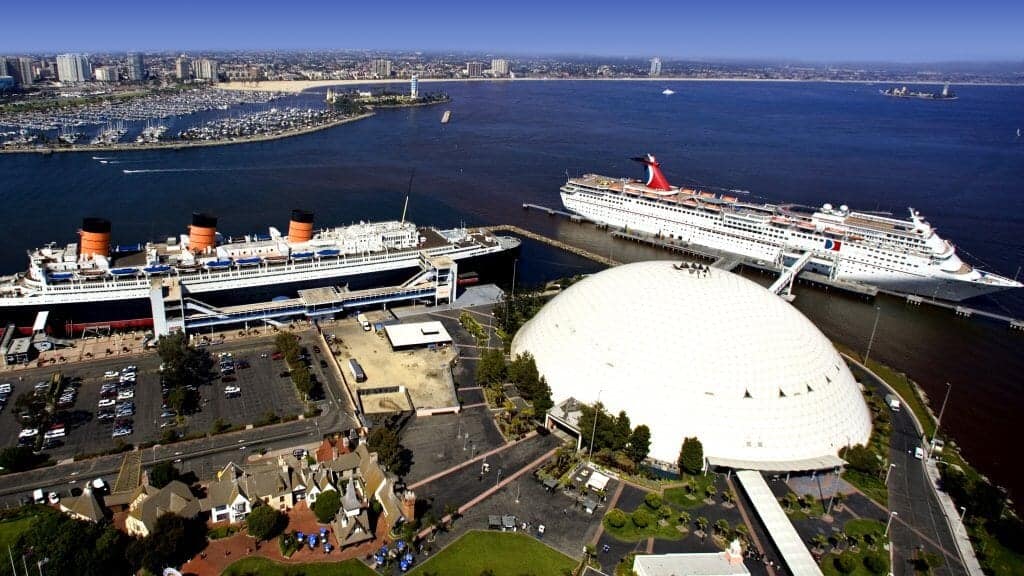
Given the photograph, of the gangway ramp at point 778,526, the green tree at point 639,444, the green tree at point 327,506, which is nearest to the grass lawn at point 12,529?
the green tree at point 327,506

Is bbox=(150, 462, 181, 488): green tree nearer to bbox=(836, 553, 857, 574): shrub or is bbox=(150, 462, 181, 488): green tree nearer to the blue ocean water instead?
bbox=(836, 553, 857, 574): shrub

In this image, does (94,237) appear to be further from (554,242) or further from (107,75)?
(107,75)

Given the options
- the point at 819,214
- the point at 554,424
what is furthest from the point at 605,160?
the point at 554,424

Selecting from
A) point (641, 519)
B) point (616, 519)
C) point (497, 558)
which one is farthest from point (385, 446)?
point (641, 519)

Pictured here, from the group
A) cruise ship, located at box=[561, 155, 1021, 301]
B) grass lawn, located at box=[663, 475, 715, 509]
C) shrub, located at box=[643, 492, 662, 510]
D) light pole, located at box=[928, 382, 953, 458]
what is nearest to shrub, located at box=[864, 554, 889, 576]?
grass lawn, located at box=[663, 475, 715, 509]

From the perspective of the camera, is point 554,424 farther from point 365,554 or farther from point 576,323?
point 365,554

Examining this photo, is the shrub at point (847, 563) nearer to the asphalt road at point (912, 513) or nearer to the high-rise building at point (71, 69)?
the asphalt road at point (912, 513)
